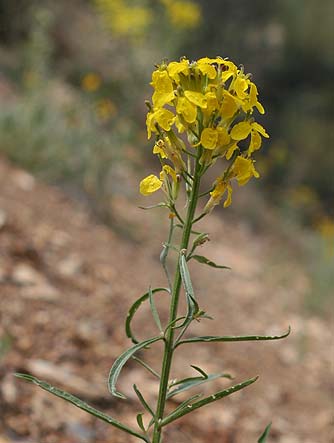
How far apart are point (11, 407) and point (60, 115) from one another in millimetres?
4485

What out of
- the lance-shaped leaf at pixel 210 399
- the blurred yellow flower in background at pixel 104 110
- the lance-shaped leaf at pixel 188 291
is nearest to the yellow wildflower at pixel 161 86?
the lance-shaped leaf at pixel 188 291

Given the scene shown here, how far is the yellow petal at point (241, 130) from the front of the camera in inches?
61.2

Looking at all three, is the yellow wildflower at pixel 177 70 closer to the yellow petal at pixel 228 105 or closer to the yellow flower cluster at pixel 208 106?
the yellow flower cluster at pixel 208 106

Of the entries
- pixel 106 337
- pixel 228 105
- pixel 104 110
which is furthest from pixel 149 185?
pixel 104 110

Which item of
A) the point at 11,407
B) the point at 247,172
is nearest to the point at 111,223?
the point at 11,407

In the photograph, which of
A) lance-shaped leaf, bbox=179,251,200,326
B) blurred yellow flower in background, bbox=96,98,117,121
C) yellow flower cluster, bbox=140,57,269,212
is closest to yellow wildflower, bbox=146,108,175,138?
yellow flower cluster, bbox=140,57,269,212

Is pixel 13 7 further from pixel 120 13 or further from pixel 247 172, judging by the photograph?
pixel 247 172

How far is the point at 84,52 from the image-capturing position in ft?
39.0

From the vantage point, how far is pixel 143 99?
420 inches

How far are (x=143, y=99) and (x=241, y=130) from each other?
30.5 feet

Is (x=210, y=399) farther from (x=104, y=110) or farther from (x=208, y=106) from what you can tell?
(x=104, y=110)

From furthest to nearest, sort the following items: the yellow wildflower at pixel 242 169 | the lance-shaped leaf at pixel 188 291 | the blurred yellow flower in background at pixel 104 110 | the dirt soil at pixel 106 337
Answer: the blurred yellow flower in background at pixel 104 110, the dirt soil at pixel 106 337, the yellow wildflower at pixel 242 169, the lance-shaped leaf at pixel 188 291

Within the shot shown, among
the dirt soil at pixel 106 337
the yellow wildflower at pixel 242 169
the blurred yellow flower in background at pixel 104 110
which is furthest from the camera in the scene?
the blurred yellow flower in background at pixel 104 110

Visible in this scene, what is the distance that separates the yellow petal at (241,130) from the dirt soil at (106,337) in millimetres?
1519
